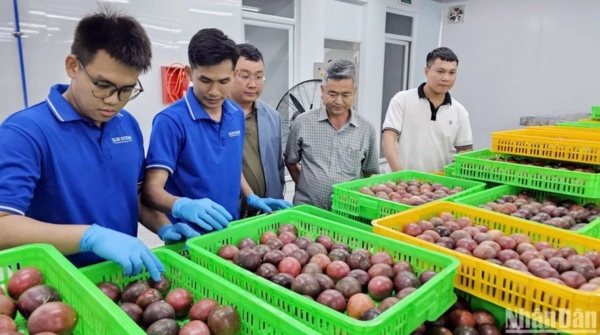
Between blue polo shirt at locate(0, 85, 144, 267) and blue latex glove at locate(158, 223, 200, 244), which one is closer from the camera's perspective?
A: blue polo shirt at locate(0, 85, 144, 267)

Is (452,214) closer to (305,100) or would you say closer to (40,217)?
(40,217)

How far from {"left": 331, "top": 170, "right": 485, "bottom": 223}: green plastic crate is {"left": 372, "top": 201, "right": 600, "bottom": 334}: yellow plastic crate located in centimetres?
19

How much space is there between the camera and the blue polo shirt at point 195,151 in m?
1.52

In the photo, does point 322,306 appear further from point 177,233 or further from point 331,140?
point 331,140

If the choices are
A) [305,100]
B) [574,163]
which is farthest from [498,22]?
[574,163]

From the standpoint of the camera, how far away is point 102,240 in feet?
3.32

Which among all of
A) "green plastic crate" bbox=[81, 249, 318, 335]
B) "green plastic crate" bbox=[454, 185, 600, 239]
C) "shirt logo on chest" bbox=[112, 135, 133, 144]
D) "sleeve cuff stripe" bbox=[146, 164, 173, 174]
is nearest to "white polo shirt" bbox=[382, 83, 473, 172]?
"green plastic crate" bbox=[454, 185, 600, 239]

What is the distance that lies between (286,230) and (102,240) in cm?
56

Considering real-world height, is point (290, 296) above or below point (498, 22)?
below

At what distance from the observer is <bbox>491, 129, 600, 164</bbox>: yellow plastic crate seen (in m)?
1.79

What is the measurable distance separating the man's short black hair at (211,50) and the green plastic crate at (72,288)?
85 centimetres

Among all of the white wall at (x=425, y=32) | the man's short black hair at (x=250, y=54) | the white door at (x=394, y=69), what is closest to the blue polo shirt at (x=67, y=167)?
the man's short black hair at (x=250, y=54)

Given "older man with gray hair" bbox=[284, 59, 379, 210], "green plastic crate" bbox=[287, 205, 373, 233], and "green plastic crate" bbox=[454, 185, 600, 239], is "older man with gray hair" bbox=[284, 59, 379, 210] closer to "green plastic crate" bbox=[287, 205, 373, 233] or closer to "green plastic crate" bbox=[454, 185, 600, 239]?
"green plastic crate" bbox=[287, 205, 373, 233]

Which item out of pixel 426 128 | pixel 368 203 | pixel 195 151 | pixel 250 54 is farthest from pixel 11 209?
pixel 426 128
